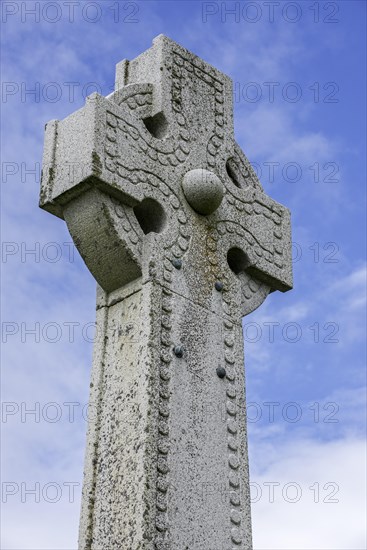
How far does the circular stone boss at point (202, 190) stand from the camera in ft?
19.6

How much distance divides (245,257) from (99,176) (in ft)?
4.49

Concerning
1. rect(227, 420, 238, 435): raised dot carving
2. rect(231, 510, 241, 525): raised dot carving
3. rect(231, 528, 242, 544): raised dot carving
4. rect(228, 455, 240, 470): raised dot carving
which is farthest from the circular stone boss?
rect(231, 528, 242, 544): raised dot carving

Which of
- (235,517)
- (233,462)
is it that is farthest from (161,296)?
(235,517)

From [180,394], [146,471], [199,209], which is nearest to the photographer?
[146,471]

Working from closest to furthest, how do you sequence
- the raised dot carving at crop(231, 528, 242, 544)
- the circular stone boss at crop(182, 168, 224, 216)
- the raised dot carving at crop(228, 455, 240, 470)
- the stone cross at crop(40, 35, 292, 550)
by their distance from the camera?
the stone cross at crop(40, 35, 292, 550)
the raised dot carving at crop(231, 528, 242, 544)
the raised dot carving at crop(228, 455, 240, 470)
the circular stone boss at crop(182, 168, 224, 216)

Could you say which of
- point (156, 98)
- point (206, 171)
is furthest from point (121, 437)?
point (156, 98)

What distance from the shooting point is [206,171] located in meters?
6.10

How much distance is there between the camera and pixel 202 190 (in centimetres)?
598

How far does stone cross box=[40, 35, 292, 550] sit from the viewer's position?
5.00m

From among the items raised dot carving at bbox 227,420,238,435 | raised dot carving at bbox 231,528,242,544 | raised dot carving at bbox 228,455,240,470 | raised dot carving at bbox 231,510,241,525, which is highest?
raised dot carving at bbox 227,420,238,435

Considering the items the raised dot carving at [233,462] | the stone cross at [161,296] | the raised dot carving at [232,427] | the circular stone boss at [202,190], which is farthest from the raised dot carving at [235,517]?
the circular stone boss at [202,190]

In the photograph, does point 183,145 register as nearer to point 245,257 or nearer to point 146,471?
point 245,257

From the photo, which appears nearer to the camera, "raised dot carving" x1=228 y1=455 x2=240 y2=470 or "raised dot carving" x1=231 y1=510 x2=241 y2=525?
"raised dot carving" x1=231 y1=510 x2=241 y2=525

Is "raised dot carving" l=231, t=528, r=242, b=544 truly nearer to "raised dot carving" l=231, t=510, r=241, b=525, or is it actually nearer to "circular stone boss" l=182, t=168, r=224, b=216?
"raised dot carving" l=231, t=510, r=241, b=525
